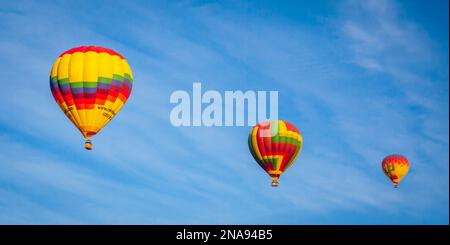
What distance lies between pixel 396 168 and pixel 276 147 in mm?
21492

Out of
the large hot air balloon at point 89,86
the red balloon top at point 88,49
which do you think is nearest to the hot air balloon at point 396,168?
the large hot air balloon at point 89,86

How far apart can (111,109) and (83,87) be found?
2.24 meters

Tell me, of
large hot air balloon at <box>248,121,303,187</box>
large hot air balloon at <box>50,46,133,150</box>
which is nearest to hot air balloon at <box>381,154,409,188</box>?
large hot air balloon at <box>248,121,303,187</box>

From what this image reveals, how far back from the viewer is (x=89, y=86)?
161ft

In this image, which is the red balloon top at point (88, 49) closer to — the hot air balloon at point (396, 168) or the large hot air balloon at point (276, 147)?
the large hot air balloon at point (276, 147)

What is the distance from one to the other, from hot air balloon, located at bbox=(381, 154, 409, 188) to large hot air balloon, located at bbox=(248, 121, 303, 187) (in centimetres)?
1862

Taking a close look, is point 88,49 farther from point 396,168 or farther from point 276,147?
point 396,168

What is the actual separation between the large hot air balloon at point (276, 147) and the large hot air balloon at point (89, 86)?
14.2m

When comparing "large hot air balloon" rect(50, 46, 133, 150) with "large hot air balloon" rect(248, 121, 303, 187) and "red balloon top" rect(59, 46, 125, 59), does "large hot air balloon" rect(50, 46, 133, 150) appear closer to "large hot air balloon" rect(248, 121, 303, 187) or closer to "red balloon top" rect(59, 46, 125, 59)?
"red balloon top" rect(59, 46, 125, 59)

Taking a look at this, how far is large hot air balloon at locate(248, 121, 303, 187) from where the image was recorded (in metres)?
60.0

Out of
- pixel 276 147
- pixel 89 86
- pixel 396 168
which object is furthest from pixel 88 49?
pixel 396 168
